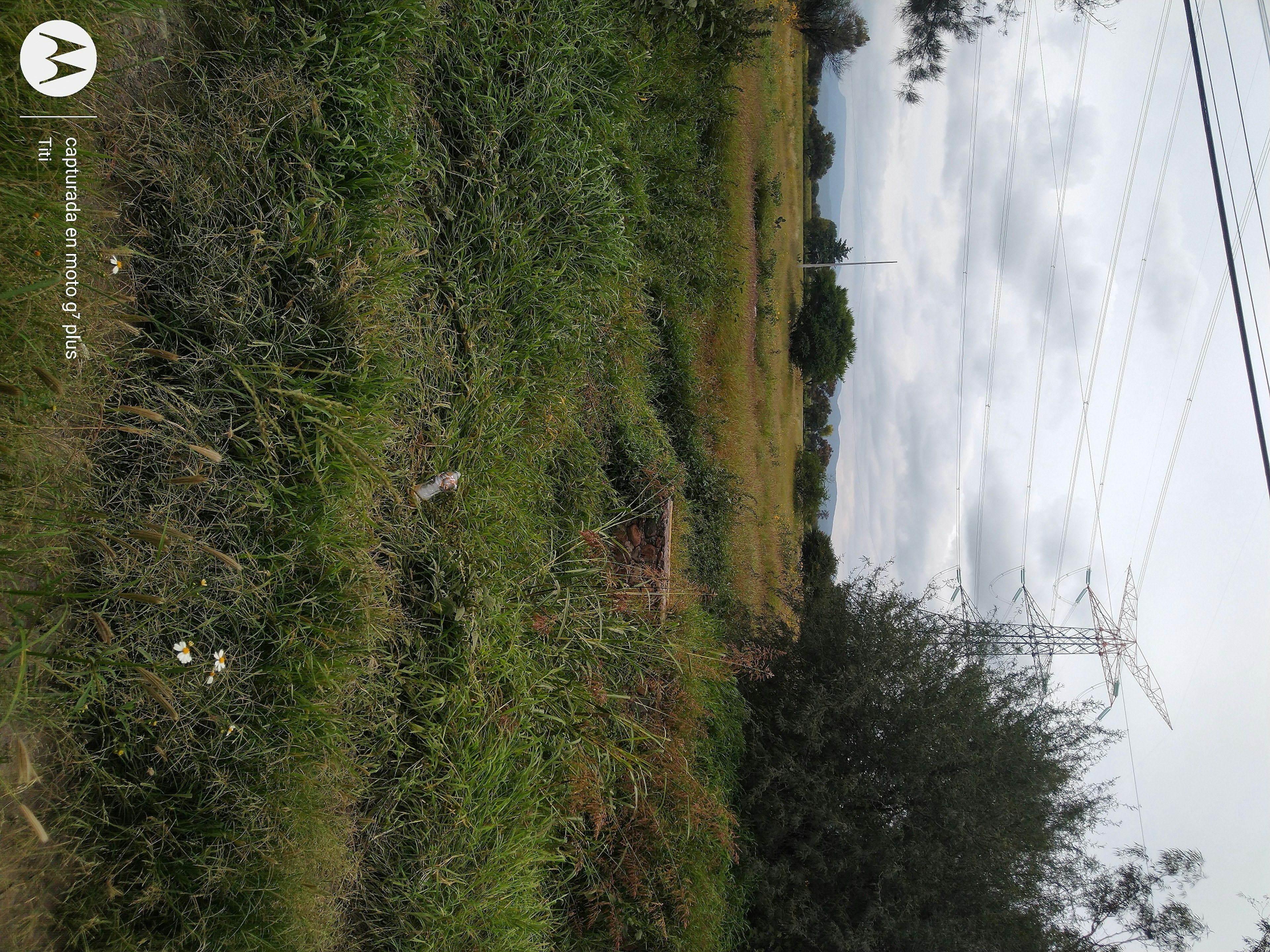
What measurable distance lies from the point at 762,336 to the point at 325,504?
12475mm

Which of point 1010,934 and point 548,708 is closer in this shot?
point 548,708

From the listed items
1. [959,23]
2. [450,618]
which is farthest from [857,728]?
[959,23]

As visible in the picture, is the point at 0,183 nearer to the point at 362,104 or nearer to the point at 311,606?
the point at 362,104

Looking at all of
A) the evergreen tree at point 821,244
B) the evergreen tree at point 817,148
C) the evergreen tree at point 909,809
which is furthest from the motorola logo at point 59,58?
the evergreen tree at point 817,148

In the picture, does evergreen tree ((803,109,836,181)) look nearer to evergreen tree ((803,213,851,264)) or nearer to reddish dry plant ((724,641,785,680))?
evergreen tree ((803,213,851,264))

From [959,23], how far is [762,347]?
6.98 meters

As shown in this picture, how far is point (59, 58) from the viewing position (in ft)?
8.28

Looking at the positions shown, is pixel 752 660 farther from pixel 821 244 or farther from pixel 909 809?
pixel 821 244

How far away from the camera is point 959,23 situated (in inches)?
534

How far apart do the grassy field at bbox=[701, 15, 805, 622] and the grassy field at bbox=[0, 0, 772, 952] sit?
570cm

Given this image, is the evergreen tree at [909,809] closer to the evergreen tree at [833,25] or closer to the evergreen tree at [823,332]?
the evergreen tree at [823,332]

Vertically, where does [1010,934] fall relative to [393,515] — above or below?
below

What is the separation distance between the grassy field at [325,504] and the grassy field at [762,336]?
5.70 m

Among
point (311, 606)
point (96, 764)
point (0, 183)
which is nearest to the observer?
point (0, 183)
